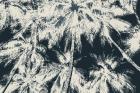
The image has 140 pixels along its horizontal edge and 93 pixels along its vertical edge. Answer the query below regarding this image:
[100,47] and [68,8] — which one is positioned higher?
[68,8]

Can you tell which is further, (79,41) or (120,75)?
(79,41)

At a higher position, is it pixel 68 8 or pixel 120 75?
pixel 68 8

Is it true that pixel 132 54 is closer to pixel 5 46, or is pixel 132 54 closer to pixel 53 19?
pixel 53 19

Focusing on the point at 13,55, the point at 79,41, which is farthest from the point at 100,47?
the point at 13,55

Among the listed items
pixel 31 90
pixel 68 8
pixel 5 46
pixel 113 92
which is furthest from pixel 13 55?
pixel 113 92

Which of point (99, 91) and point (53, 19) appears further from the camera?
point (53, 19)

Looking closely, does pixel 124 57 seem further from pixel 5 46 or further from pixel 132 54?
pixel 5 46
